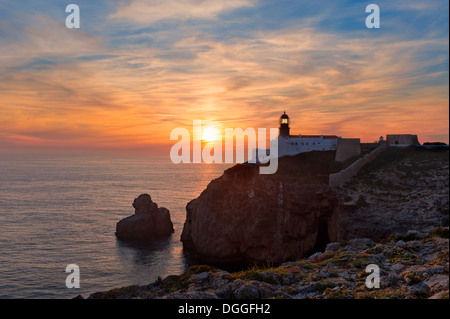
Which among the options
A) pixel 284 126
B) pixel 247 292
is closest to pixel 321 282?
pixel 247 292

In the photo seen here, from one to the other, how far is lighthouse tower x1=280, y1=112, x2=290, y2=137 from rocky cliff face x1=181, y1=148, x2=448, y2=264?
14.1 m

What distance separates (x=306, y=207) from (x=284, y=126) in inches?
1046

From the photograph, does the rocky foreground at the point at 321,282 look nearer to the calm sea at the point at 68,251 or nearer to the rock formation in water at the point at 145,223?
the calm sea at the point at 68,251

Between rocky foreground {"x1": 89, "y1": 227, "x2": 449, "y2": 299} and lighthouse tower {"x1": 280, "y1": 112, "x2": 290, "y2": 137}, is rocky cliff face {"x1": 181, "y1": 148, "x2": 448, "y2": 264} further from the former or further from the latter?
rocky foreground {"x1": 89, "y1": 227, "x2": 449, "y2": 299}

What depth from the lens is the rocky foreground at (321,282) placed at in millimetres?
11383

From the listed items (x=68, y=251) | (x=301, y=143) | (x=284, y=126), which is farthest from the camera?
(x=284, y=126)

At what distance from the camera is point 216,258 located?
167ft

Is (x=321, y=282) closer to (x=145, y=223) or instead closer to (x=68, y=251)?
(x=68, y=251)

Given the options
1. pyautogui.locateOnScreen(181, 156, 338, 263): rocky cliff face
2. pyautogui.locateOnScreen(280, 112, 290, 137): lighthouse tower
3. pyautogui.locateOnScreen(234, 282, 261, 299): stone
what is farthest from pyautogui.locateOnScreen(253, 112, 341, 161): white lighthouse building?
pyautogui.locateOnScreen(234, 282, 261, 299): stone

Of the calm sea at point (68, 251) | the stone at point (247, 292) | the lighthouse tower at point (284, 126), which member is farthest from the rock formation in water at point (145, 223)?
the stone at point (247, 292)

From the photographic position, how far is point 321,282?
13695mm
